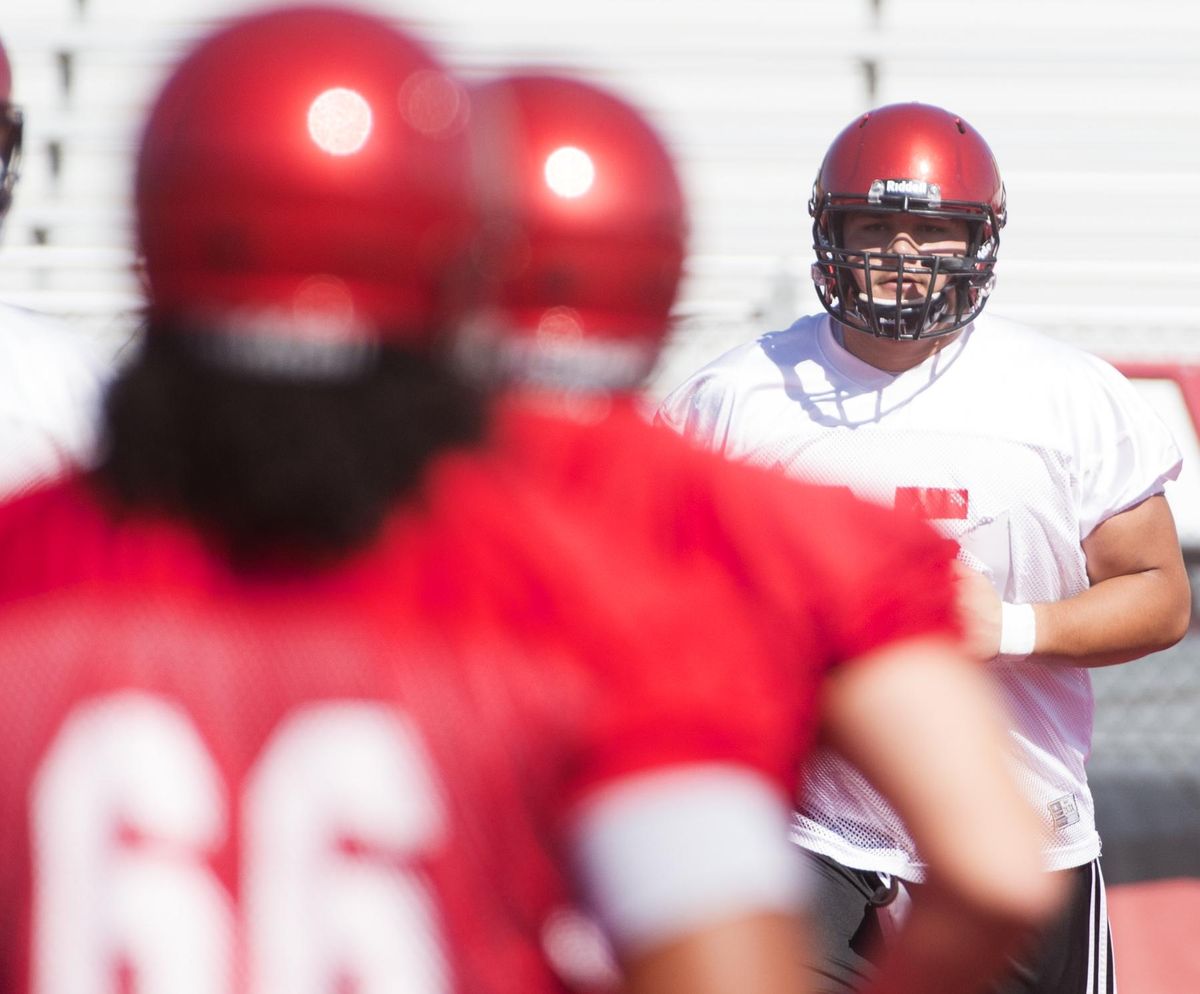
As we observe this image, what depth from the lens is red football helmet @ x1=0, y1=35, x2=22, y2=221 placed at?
108 inches

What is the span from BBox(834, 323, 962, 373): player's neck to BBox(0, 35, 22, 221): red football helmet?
4.40ft

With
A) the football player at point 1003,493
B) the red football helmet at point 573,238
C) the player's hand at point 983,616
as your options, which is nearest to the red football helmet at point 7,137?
the football player at point 1003,493

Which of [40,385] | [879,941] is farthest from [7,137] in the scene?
[879,941]

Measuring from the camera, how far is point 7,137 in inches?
109

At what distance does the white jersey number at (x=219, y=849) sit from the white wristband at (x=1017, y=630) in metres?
1.64

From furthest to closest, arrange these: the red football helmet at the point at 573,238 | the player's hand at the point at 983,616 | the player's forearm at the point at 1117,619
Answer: the player's forearm at the point at 1117,619
the player's hand at the point at 983,616
the red football helmet at the point at 573,238

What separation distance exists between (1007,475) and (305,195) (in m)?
1.76

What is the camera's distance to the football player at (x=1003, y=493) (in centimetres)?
257

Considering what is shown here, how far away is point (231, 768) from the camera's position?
98cm

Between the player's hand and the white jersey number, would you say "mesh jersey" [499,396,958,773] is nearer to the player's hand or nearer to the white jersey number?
the white jersey number

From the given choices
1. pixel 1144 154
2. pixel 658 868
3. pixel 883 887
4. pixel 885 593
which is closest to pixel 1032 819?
pixel 885 593

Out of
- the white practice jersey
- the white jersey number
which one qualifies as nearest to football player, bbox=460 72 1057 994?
the white jersey number

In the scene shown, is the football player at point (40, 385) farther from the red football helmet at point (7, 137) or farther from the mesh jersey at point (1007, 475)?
the mesh jersey at point (1007, 475)

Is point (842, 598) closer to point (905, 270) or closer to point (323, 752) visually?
point (323, 752)
